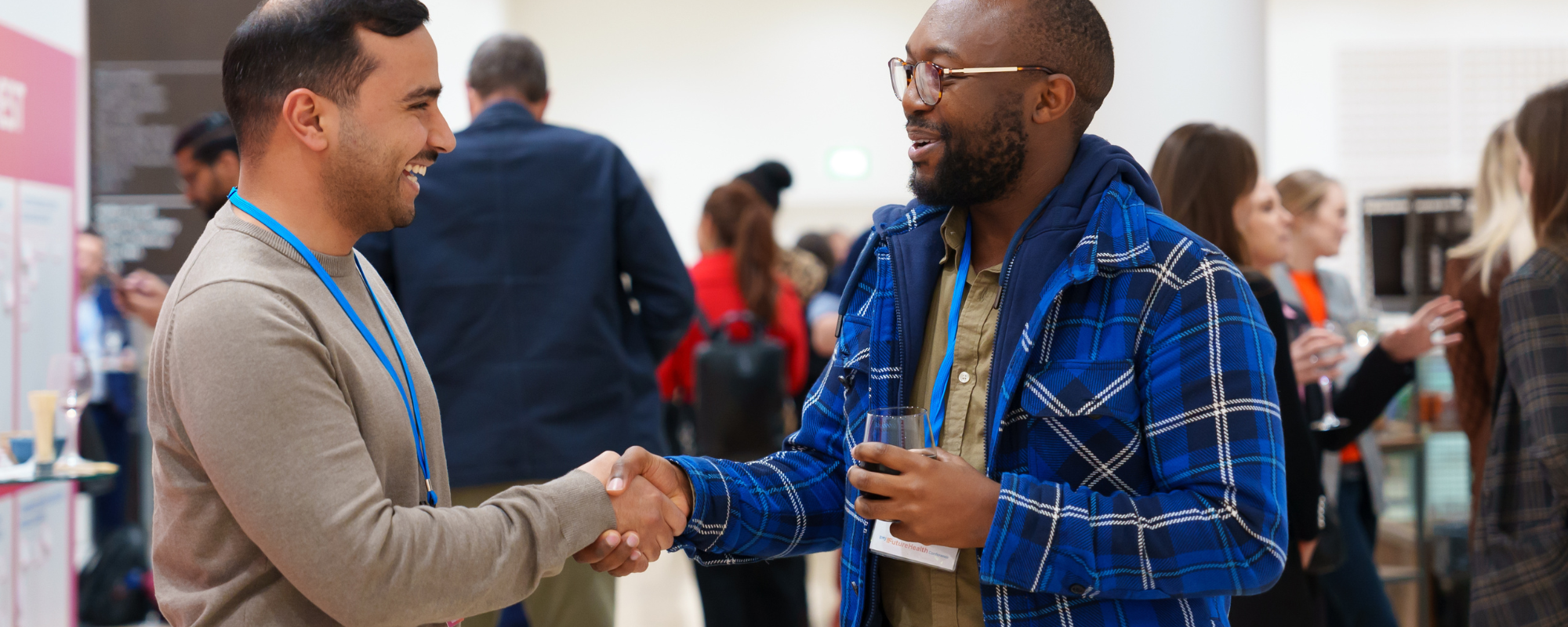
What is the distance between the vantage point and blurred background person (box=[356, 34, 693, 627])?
9.16ft

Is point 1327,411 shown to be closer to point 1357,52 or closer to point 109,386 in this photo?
point 109,386

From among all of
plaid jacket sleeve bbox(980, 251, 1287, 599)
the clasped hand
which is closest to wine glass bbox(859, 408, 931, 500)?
the clasped hand

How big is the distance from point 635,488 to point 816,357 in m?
3.32

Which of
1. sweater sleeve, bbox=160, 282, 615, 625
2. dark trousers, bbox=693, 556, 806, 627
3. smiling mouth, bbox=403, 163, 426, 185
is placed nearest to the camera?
sweater sleeve, bbox=160, 282, 615, 625

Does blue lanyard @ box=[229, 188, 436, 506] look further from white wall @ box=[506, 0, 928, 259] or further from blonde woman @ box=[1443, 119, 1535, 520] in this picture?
white wall @ box=[506, 0, 928, 259]

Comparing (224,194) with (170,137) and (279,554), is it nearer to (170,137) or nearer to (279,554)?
(170,137)

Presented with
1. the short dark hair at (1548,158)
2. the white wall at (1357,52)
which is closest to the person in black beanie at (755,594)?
the short dark hair at (1548,158)

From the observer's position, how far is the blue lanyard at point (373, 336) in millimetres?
1322

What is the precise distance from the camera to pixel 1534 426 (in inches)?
99.4

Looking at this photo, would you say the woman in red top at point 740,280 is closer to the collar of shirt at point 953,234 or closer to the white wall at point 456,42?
the collar of shirt at point 953,234

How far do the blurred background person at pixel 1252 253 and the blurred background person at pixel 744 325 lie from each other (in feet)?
5.24

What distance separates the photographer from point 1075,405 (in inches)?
53.9

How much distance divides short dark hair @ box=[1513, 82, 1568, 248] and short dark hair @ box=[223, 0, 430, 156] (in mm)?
Result: 2549

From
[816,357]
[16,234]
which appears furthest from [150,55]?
[816,357]
